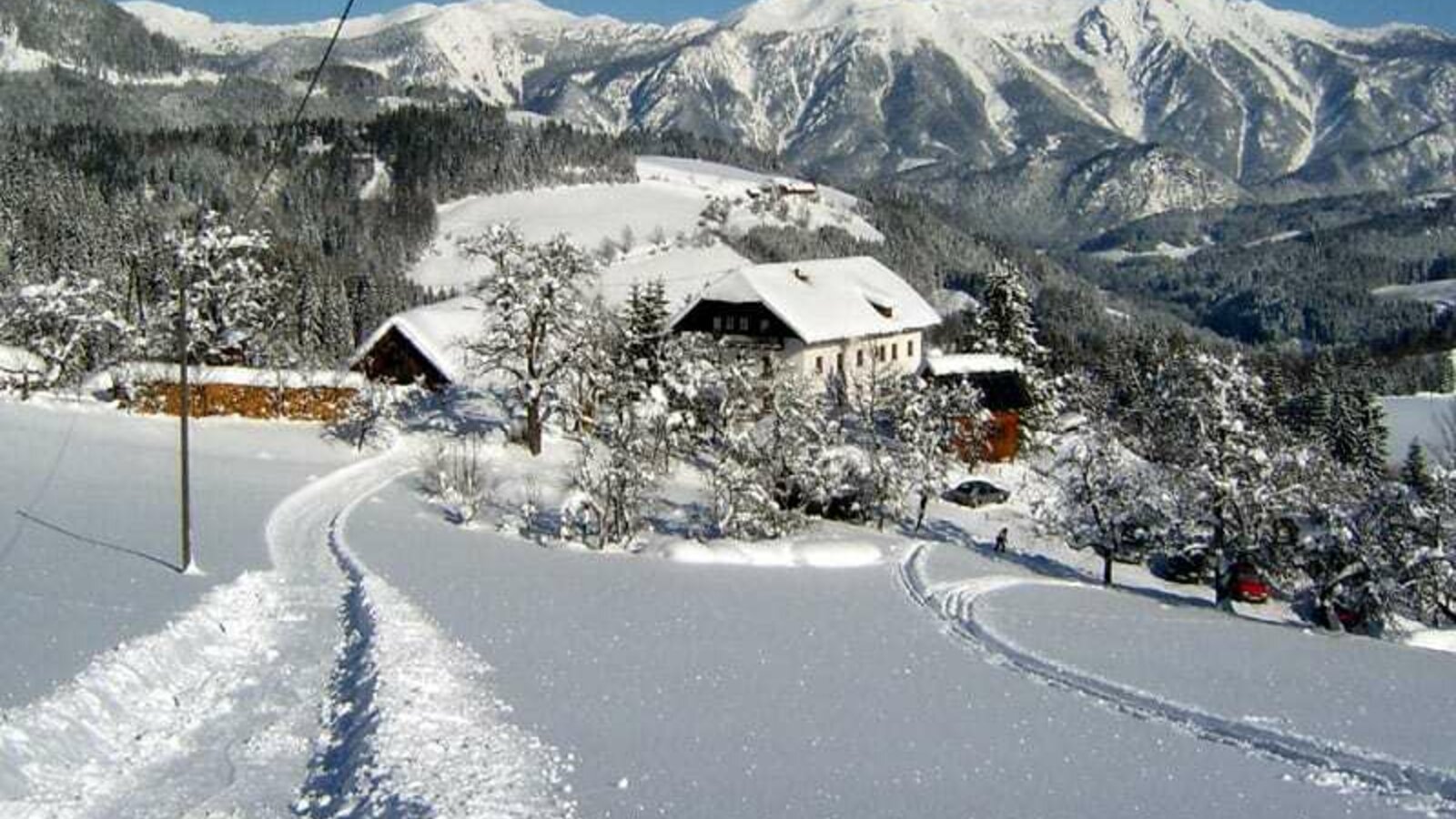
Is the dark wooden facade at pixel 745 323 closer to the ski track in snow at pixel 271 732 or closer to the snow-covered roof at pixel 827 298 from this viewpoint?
the snow-covered roof at pixel 827 298

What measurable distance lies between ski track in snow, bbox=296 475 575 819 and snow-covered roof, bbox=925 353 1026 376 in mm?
43595

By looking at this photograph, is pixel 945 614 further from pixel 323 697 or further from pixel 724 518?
pixel 323 697

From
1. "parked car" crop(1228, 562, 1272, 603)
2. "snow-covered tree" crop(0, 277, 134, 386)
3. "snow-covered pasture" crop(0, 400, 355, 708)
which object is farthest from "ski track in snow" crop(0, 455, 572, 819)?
"snow-covered tree" crop(0, 277, 134, 386)

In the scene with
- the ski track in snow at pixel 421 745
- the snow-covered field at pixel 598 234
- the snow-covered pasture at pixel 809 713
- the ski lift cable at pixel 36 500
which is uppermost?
the snow-covered field at pixel 598 234

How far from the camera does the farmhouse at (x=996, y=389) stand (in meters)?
60.4

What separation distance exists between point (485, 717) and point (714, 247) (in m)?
168

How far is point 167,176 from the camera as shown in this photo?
17412 cm

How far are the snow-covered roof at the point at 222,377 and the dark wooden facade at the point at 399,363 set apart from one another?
5.54 m

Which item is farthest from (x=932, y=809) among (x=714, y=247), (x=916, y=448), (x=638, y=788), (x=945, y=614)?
(x=714, y=247)

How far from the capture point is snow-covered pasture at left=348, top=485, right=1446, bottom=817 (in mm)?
14414

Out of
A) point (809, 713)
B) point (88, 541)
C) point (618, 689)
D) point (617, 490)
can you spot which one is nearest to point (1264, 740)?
point (809, 713)

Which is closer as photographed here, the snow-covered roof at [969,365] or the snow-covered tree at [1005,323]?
the snow-covered roof at [969,365]

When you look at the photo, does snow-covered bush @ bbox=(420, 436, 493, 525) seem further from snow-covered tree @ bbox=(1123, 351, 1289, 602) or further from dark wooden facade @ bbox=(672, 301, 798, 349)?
dark wooden facade @ bbox=(672, 301, 798, 349)

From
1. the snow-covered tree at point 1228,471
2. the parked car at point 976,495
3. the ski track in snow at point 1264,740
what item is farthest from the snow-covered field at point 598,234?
the ski track in snow at point 1264,740
